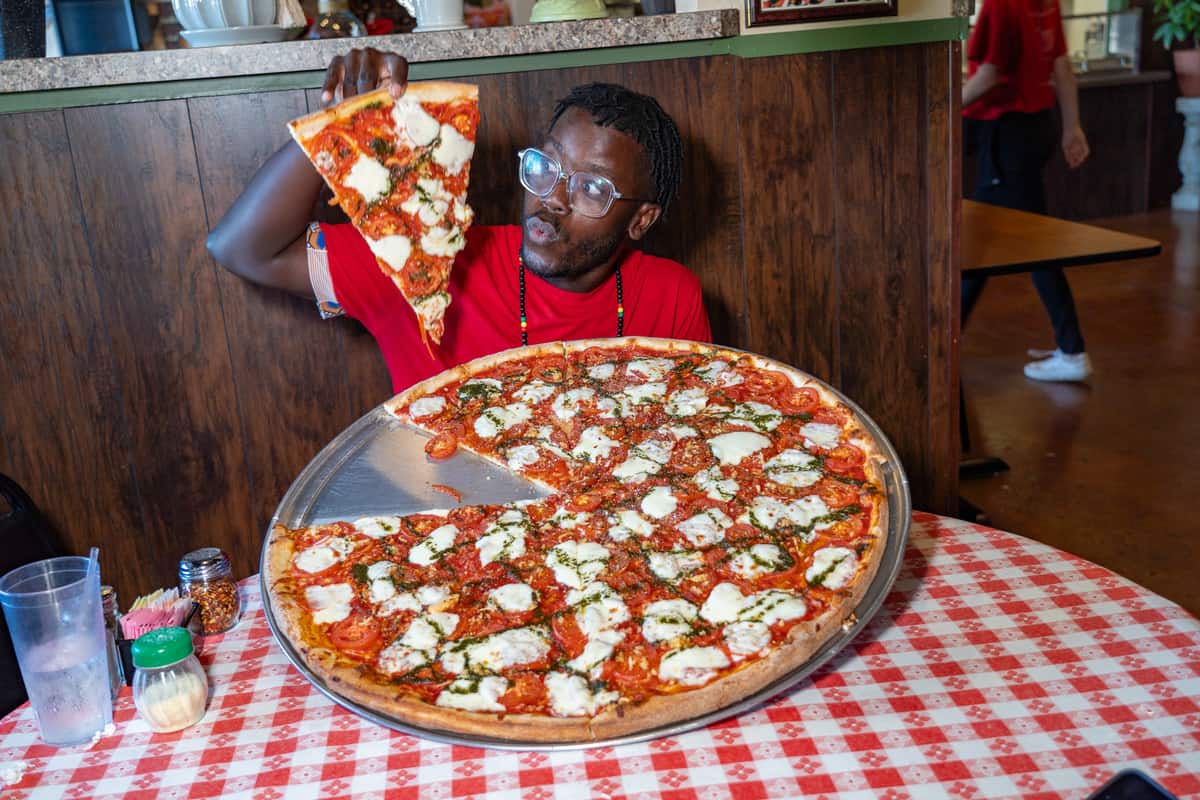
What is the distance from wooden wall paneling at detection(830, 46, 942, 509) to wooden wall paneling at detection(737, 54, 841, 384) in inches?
1.4

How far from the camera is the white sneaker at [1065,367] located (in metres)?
5.60

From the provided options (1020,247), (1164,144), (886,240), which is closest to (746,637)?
(886,240)

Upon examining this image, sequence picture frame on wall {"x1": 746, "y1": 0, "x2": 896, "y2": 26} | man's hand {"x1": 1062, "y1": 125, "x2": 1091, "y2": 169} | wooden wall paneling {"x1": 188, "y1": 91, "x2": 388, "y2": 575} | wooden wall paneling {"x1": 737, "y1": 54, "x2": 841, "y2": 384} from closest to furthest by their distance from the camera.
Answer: wooden wall paneling {"x1": 188, "y1": 91, "x2": 388, "y2": 575}, picture frame on wall {"x1": 746, "y1": 0, "x2": 896, "y2": 26}, wooden wall paneling {"x1": 737, "y1": 54, "x2": 841, "y2": 384}, man's hand {"x1": 1062, "y1": 125, "x2": 1091, "y2": 169}

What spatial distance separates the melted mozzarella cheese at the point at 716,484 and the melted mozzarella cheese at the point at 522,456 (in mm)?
307

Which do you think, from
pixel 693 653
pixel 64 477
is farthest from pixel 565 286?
pixel 64 477

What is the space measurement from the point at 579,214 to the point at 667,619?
3.46 ft

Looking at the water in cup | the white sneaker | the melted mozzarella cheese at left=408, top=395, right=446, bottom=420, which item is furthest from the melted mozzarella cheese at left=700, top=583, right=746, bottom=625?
the white sneaker

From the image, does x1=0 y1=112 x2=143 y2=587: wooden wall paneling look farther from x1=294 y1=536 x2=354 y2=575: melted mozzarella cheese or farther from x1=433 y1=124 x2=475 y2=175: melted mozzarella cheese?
x1=294 y1=536 x2=354 y2=575: melted mozzarella cheese

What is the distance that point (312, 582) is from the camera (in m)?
1.80

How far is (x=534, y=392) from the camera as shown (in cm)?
231

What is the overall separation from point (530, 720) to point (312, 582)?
51 centimetres

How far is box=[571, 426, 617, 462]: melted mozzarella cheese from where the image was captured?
211 cm

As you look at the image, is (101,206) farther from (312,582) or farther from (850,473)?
(850,473)

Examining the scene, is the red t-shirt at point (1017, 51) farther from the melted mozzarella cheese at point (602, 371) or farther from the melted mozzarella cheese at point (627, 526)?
the melted mozzarella cheese at point (627, 526)
